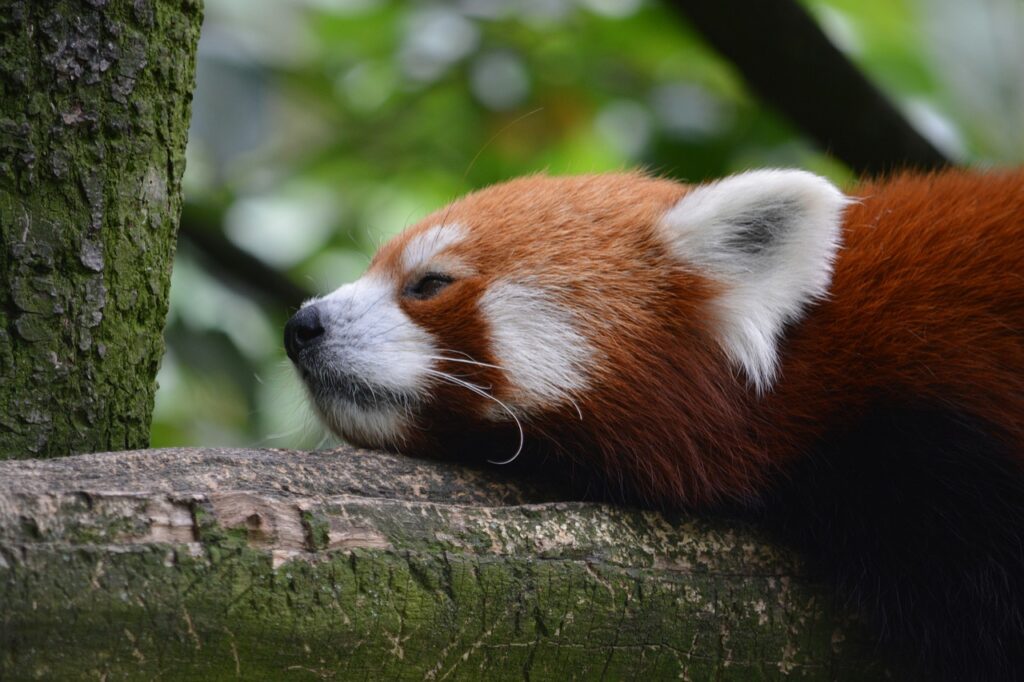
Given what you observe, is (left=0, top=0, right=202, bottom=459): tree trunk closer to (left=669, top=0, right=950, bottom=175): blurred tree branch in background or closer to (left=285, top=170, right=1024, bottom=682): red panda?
(left=285, top=170, right=1024, bottom=682): red panda

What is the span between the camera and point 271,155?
4680 mm

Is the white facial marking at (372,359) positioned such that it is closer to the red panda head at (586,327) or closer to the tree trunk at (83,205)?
the red panda head at (586,327)

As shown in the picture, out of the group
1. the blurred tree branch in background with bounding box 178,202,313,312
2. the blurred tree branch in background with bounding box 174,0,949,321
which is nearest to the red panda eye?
the blurred tree branch in background with bounding box 174,0,949,321

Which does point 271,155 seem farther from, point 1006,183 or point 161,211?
point 1006,183

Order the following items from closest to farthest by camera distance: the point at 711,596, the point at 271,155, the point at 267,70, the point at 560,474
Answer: the point at 711,596 → the point at 560,474 → the point at 267,70 → the point at 271,155

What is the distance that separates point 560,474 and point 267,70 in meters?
2.09

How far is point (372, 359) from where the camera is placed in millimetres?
2193

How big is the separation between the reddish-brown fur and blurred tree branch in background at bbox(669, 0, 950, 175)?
128 cm

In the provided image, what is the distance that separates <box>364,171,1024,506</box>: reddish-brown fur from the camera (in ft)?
6.55

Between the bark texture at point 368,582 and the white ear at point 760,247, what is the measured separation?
416mm

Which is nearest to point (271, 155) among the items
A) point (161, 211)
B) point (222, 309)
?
point (222, 309)

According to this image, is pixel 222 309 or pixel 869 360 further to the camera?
pixel 222 309

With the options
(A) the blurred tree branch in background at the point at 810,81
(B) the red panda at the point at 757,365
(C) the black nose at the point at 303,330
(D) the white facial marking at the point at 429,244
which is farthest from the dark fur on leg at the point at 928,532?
(A) the blurred tree branch in background at the point at 810,81

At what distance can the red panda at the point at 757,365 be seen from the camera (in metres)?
1.90
